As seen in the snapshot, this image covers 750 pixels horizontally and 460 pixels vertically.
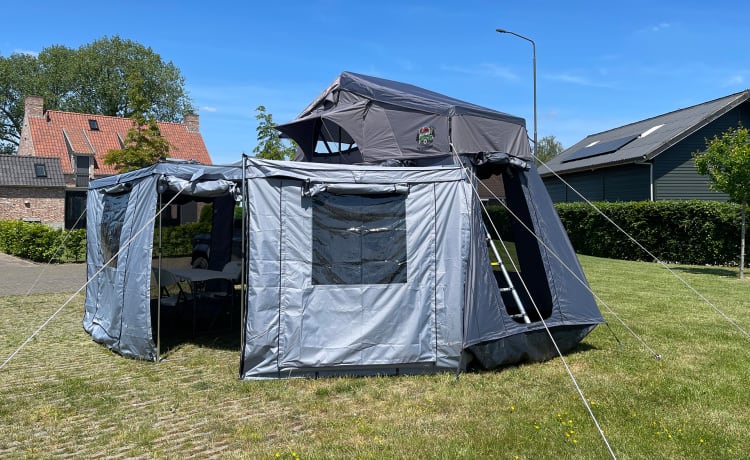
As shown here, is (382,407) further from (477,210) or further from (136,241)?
(136,241)

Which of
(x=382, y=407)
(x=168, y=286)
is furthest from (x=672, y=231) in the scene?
(x=382, y=407)

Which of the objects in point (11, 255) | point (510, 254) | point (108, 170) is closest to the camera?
point (510, 254)

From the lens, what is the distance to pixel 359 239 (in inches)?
228

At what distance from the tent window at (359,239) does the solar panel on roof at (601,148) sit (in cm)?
1844

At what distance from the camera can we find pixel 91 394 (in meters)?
5.27

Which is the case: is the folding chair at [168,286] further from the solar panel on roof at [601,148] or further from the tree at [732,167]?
the solar panel on roof at [601,148]

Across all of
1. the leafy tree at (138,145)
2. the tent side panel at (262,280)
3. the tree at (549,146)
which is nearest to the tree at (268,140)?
the leafy tree at (138,145)

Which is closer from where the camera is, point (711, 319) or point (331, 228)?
point (331, 228)

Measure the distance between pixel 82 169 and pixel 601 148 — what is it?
25.6 meters

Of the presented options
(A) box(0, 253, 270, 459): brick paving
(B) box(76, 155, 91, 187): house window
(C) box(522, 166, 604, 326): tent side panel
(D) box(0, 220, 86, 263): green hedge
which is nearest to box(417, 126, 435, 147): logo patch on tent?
(C) box(522, 166, 604, 326): tent side panel

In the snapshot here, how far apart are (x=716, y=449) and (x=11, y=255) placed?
22577 mm

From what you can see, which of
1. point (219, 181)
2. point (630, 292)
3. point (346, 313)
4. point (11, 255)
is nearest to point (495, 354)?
point (346, 313)

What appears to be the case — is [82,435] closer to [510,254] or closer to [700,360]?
[510,254]

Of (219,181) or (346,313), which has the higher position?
(219,181)
